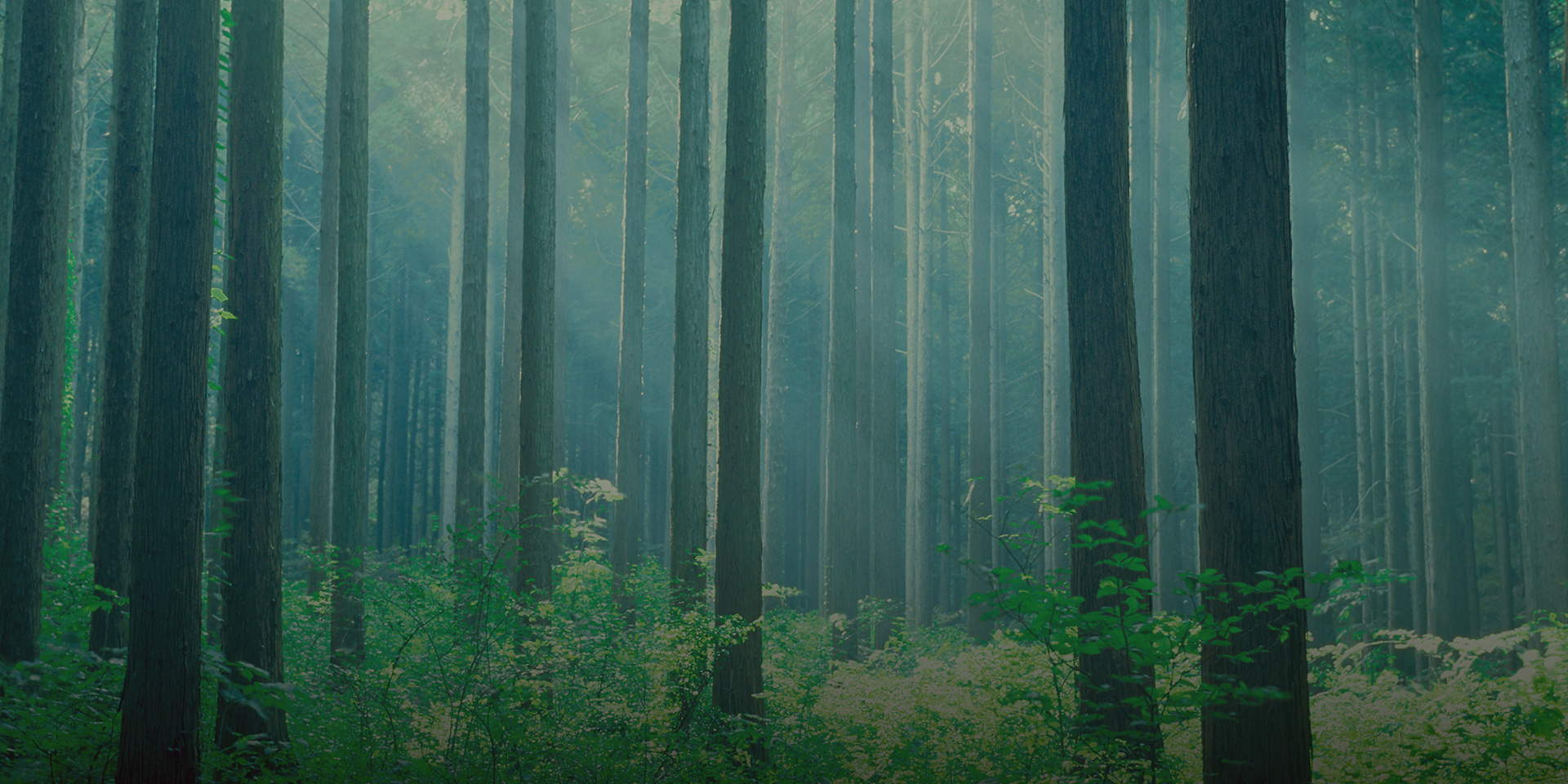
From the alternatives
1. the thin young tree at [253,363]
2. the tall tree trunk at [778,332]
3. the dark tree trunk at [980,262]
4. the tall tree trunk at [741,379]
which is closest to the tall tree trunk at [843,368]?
the tall tree trunk at [778,332]

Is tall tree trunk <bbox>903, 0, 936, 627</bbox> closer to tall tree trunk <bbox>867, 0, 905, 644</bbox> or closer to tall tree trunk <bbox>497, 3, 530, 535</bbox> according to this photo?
tall tree trunk <bbox>867, 0, 905, 644</bbox>

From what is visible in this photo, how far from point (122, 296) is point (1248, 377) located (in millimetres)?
6735

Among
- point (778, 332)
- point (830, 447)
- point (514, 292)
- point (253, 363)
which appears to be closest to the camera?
point (253, 363)

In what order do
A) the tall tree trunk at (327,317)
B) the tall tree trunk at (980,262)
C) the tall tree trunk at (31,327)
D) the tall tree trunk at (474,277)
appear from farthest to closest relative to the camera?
the tall tree trunk at (980,262) < the tall tree trunk at (327,317) < the tall tree trunk at (474,277) < the tall tree trunk at (31,327)

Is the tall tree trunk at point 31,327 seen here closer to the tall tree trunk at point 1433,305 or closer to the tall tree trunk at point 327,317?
the tall tree trunk at point 327,317

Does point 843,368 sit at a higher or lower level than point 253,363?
higher

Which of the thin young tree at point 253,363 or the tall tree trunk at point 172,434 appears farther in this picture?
the thin young tree at point 253,363

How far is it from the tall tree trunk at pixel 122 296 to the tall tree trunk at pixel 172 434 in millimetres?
500

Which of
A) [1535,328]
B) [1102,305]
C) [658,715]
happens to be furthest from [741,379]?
[1535,328]

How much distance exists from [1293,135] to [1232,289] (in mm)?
12550

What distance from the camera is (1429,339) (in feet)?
48.5

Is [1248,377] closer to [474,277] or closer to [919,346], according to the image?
[474,277]

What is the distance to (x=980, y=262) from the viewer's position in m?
17.6

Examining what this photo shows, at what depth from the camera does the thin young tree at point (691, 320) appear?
10109mm
